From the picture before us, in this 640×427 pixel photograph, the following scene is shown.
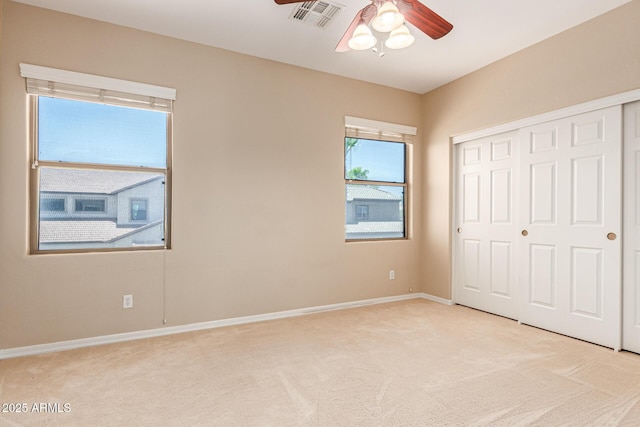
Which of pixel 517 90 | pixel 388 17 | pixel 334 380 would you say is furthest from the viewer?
pixel 517 90

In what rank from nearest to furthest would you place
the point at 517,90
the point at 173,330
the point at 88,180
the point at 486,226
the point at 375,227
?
the point at 88,180
the point at 173,330
the point at 517,90
the point at 486,226
the point at 375,227

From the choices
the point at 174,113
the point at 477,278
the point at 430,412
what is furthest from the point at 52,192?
the point at 477,278

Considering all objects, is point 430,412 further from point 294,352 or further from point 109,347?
point 109,347

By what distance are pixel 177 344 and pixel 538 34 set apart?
438 cm

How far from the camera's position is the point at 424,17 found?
7.05 ft

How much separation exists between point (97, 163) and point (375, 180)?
312 centimetres

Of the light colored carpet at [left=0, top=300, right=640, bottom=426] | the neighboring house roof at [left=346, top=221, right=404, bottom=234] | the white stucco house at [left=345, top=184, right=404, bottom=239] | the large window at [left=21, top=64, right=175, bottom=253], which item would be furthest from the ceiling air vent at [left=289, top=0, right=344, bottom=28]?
the light colored carpet at [left=0, top=300, right=640, bottom=426]

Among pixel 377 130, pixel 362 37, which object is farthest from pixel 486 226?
pixel 362 37

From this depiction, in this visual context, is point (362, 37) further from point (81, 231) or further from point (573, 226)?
point (81, 231)

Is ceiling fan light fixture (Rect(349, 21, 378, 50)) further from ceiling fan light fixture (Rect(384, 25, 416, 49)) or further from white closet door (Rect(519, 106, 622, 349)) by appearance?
white closet door (Rect(519, 106, 622, 349))

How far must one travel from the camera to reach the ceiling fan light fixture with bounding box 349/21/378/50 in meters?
2.23

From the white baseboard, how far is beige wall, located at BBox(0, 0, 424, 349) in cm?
6

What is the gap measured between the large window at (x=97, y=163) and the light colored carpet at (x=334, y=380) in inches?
39.4

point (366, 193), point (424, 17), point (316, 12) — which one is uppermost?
point (316, 12)
